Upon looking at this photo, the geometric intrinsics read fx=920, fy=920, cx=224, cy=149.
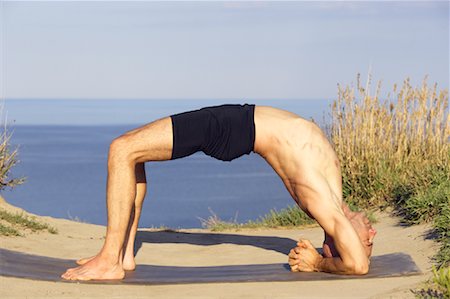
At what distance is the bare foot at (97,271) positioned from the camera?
20.4ft

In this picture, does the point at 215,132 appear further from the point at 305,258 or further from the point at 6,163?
the point at 6,163

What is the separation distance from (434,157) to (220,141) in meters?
4.14

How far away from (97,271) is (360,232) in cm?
185

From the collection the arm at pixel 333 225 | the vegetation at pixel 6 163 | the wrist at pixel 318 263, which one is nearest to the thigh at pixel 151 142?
the arm at pixel 333 225

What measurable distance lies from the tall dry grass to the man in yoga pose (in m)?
3.21

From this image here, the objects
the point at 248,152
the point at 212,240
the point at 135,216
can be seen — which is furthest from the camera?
the point at 212,240

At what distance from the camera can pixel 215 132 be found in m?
6.37

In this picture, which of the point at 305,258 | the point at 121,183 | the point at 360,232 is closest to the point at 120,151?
the point at 121,183

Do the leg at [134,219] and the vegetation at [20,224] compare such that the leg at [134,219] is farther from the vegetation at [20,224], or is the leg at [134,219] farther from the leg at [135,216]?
the vegetation at [20,224]

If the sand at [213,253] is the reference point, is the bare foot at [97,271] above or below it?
above

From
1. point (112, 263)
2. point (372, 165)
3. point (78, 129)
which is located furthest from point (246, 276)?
point (78, 129)

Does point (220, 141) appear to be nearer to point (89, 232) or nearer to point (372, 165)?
point (89, 232)

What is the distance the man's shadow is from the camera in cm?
822

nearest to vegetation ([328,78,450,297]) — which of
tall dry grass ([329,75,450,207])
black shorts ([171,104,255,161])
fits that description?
tall dry grass ([329,75,450,207])
